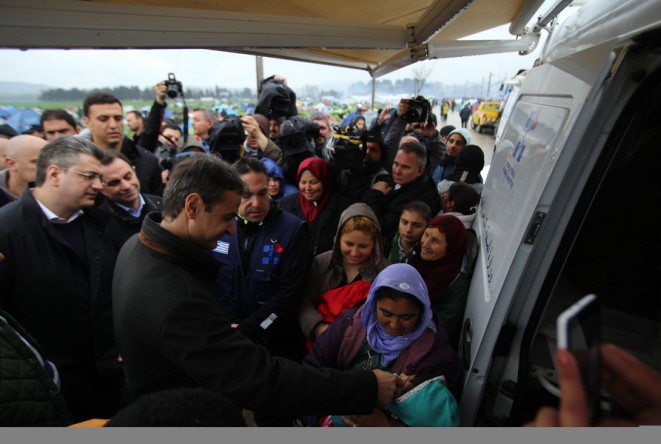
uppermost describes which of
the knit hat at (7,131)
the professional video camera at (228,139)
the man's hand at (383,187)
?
the professional video camera at (228,139)

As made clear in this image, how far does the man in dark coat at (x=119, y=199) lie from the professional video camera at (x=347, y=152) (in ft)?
5.55

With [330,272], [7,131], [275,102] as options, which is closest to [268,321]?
[330,272]

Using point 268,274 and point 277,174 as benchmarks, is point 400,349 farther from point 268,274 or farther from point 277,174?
point 277,174

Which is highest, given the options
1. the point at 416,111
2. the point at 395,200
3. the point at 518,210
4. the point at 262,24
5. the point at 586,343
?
the point at 262,24

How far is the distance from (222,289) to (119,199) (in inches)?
38.5

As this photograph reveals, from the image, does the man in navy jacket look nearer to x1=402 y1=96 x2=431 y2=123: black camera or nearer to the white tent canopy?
the white tent canopy

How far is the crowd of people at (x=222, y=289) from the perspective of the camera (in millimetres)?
1236

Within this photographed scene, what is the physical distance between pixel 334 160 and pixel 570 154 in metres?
2.30

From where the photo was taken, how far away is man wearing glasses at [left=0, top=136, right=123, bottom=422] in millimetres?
1817

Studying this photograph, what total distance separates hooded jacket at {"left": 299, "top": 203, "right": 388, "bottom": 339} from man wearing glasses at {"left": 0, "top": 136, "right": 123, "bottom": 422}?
3.90ft

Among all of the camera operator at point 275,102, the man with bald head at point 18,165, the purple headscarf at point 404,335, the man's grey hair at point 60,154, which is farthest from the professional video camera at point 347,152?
the man with bald head at point 18,165

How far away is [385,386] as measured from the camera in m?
1.49

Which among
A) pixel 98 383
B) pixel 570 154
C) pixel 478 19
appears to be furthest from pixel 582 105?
pixel 98 383

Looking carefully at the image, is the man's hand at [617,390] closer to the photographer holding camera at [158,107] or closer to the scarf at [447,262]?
the scarf at [447,262]
